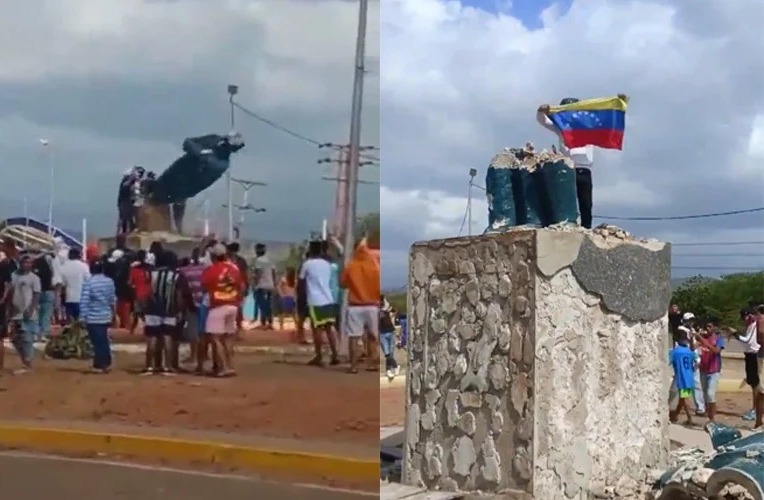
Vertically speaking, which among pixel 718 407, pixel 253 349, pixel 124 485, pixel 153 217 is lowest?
pixel 718 407

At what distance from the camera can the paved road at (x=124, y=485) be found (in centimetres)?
372

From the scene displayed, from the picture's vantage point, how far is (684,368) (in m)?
9.65

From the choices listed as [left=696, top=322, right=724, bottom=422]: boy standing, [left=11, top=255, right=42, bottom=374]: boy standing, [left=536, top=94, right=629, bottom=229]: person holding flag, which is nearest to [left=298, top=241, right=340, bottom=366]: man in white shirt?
[left=11, top=255, right=42, bottom=374]: boy standing

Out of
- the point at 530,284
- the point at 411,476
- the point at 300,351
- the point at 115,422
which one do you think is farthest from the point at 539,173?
the point at 115,422

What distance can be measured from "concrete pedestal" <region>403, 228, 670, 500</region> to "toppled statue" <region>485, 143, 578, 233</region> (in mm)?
257

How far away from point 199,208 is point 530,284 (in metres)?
2.45

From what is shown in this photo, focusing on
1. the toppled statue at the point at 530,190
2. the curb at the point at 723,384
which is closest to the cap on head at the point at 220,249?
the toppled statue at the point at 530,190

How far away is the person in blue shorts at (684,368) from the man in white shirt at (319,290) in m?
6.66

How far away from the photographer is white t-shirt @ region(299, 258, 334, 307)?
3594mm

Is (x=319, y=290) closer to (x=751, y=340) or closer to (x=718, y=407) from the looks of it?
(x=751, y=340)

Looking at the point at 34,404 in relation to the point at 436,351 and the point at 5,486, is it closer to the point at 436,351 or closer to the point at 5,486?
the point at 5,486

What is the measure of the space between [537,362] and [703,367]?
5.21 meters

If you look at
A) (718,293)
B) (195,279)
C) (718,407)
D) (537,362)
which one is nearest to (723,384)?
(718,407)

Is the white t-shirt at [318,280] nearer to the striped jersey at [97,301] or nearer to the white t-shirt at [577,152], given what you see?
the striped jersey at [97,301]
